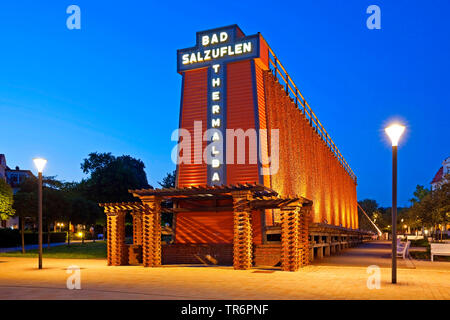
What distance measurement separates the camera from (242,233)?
1736cm

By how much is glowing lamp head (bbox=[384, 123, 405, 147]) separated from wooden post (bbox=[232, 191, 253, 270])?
6.43m

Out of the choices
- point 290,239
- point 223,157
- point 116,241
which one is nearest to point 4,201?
point 116,241

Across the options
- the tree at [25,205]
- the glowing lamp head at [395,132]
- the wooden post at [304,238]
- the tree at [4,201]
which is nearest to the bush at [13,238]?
the tree at [25,205]

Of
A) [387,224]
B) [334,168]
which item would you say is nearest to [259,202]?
[334,168]

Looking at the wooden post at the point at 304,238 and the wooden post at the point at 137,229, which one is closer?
the wooden post at the point at 304,238

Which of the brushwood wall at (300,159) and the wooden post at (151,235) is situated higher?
the brushwood wall at (300,159)

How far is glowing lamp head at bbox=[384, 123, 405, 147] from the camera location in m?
12.6

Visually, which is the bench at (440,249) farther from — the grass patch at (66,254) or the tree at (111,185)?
the tree at (111,185)

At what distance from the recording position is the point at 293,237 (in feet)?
55.7

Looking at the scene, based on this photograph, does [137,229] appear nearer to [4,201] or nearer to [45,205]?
[4,201]

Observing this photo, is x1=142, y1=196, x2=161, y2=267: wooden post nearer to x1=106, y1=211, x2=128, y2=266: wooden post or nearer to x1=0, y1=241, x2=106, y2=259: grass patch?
x1=106, y1=211, x2=128, y2=266: wooden post

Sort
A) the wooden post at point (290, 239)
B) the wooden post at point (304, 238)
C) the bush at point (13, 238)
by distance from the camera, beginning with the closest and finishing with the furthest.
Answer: the wooden post at point (290, 239), the wooden post at point (304, 238), the bush at point (13, 238)

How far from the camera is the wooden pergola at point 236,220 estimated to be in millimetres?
17078
